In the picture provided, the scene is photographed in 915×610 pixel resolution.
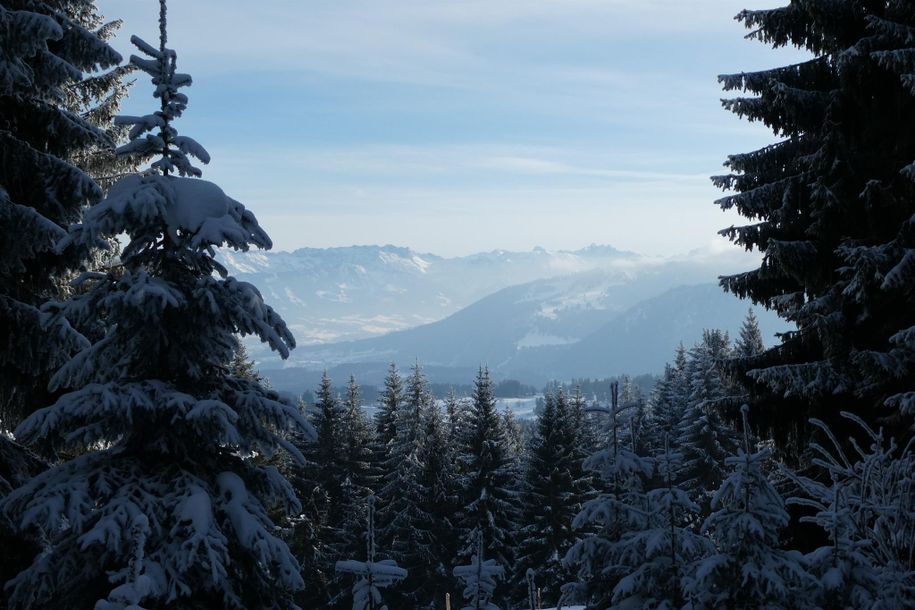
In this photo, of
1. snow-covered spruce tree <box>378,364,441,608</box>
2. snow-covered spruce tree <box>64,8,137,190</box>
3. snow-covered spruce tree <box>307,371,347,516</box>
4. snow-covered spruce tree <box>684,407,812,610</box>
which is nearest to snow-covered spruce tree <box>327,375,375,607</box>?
snow-covered spruce tree <box>307,371,347,516</box>

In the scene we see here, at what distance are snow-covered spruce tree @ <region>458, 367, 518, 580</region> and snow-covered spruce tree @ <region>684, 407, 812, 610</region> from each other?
106ft

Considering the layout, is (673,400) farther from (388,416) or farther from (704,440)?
(388,416)

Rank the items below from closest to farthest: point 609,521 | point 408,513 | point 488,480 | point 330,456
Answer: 1. point 609,521
2. point 408,513
3. point 488,480
4. point 330,456

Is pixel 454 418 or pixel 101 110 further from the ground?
pixel 101 110

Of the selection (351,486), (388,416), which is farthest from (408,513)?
(388,416)

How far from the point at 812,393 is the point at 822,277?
169 centimetres

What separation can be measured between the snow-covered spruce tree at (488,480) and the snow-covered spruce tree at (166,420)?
104ft

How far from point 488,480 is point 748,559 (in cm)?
3345

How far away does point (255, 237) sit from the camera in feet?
22.5

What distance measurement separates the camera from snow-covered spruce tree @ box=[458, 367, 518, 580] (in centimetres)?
3778

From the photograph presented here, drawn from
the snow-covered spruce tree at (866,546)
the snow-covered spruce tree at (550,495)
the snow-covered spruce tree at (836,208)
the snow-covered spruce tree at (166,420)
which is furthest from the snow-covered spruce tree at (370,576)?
the snow-covered spruce tree at (550,495)

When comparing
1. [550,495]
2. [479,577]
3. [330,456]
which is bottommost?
[550,495]

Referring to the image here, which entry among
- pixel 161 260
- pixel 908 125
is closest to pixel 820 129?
pixel 908 125

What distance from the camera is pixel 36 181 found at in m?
9.60
